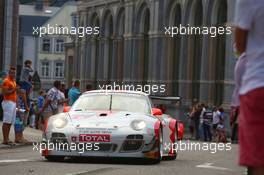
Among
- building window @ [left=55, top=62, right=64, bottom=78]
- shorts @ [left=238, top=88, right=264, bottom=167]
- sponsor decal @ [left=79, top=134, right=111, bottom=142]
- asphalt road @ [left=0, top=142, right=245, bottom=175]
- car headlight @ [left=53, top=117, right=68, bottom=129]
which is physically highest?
shorts @ [left=238, top=88, right=264, bottom=167]

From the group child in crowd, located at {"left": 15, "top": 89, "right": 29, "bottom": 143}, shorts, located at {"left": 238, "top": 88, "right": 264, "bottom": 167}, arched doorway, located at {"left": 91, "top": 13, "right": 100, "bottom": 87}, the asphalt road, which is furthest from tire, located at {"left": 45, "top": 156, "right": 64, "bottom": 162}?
arched doorway, located at {"left": 91, "top": 13, "right": 100, "bottom": 87}

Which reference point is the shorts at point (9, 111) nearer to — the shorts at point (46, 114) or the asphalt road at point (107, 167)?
the asphalt road at point (107, 167)

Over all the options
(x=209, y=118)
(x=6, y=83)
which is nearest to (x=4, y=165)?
(x=6, y=83)

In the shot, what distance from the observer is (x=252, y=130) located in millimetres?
4891

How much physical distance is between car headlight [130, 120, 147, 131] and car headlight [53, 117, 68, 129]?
3.76 feet

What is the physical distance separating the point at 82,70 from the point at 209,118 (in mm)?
34444

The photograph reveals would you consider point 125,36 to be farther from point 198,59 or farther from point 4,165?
point 4,165

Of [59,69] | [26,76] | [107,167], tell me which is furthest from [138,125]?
[59,69]

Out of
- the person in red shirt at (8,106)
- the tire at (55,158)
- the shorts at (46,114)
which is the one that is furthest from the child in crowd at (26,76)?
the tire at (55,158)

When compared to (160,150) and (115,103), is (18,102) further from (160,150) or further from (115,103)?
(160,150)

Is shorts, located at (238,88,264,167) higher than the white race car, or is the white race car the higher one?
shorts, located at (238,88,264,167)

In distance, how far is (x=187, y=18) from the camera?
52062 mm

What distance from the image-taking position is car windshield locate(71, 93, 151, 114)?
16672 mm

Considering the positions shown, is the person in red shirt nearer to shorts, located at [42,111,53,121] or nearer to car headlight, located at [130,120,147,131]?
shorts, located at [42,111,53,121]
